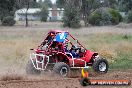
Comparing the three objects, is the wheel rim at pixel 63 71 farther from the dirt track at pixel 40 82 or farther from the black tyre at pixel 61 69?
the dirt track at pixel 40 82

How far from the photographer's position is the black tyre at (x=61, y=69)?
16672 mm

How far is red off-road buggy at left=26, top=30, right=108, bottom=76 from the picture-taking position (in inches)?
674

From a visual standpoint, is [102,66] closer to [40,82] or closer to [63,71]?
[63,71]

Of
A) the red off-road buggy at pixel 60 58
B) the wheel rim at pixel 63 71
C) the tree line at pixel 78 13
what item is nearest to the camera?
the wheel rim at pixel 63 71

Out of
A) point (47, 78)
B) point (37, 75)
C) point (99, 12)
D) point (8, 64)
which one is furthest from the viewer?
point (99, 12)

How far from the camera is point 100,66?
1797 cm

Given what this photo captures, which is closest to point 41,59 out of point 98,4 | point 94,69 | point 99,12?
point 94,69

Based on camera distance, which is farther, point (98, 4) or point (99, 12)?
point (98, 4)

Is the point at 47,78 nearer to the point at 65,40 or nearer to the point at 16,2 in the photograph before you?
the point at 65,40

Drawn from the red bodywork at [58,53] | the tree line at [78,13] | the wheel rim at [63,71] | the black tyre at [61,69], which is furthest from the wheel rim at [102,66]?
the tree line at [78,13]

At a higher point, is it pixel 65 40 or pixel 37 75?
pixel 65 40

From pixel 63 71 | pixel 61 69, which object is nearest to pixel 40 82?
pixel 61 69

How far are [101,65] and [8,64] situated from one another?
16.0ft

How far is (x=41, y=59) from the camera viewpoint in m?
17.4
